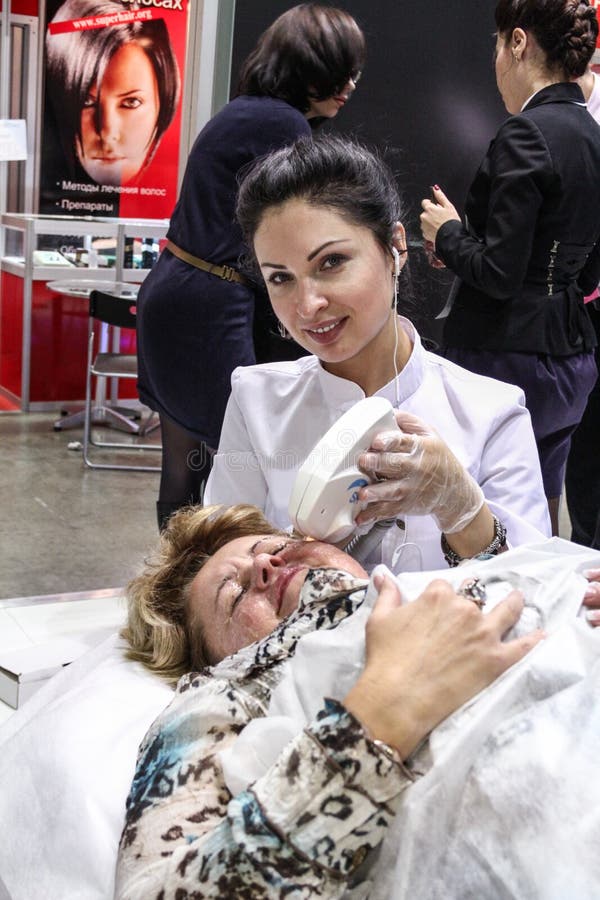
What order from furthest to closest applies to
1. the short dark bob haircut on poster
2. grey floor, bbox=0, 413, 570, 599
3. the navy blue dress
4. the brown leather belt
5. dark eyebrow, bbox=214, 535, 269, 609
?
1. the short dark bob haircut on poster
2. grey floor, bbox=0, 413, 570, 599
3. the brown leather belt
4. the navy blue dress
5. dark eyebrow, bbox=214, 535, 269, 609

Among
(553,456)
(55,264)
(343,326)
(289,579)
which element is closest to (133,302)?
(55,264)

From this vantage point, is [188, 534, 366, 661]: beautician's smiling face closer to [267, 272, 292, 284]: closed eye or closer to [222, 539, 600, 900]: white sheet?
[222, 539, 600, 900]: white sheet

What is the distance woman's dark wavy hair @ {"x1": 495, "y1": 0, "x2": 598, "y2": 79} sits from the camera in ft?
7.72

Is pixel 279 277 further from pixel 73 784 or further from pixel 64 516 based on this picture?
pixel 64 516

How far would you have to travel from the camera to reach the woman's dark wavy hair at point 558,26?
92.7 inches

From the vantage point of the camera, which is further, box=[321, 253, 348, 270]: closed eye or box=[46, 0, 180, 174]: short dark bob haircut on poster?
box=[46, 0, 180, 174]: short dark bob haircut on poster

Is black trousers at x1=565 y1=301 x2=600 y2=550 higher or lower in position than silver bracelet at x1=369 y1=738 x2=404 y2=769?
lower

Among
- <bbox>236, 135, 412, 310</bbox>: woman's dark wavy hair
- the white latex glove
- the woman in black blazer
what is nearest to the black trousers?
the woman in black blazer

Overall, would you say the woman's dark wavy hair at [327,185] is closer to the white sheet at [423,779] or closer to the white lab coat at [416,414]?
the white lab coat at [416,414]

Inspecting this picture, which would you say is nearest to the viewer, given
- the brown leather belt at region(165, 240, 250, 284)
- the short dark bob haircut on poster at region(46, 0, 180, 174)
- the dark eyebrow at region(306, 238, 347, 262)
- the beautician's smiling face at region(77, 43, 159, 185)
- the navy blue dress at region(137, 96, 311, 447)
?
the dark eyebrow at region(306, 238, 347, 262)

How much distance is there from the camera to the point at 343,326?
5.97 feet

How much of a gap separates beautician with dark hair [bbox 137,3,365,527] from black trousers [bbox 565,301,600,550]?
4.36 feet

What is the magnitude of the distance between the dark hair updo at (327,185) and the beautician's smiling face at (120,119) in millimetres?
5316

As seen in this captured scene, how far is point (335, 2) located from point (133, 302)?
102 inches
